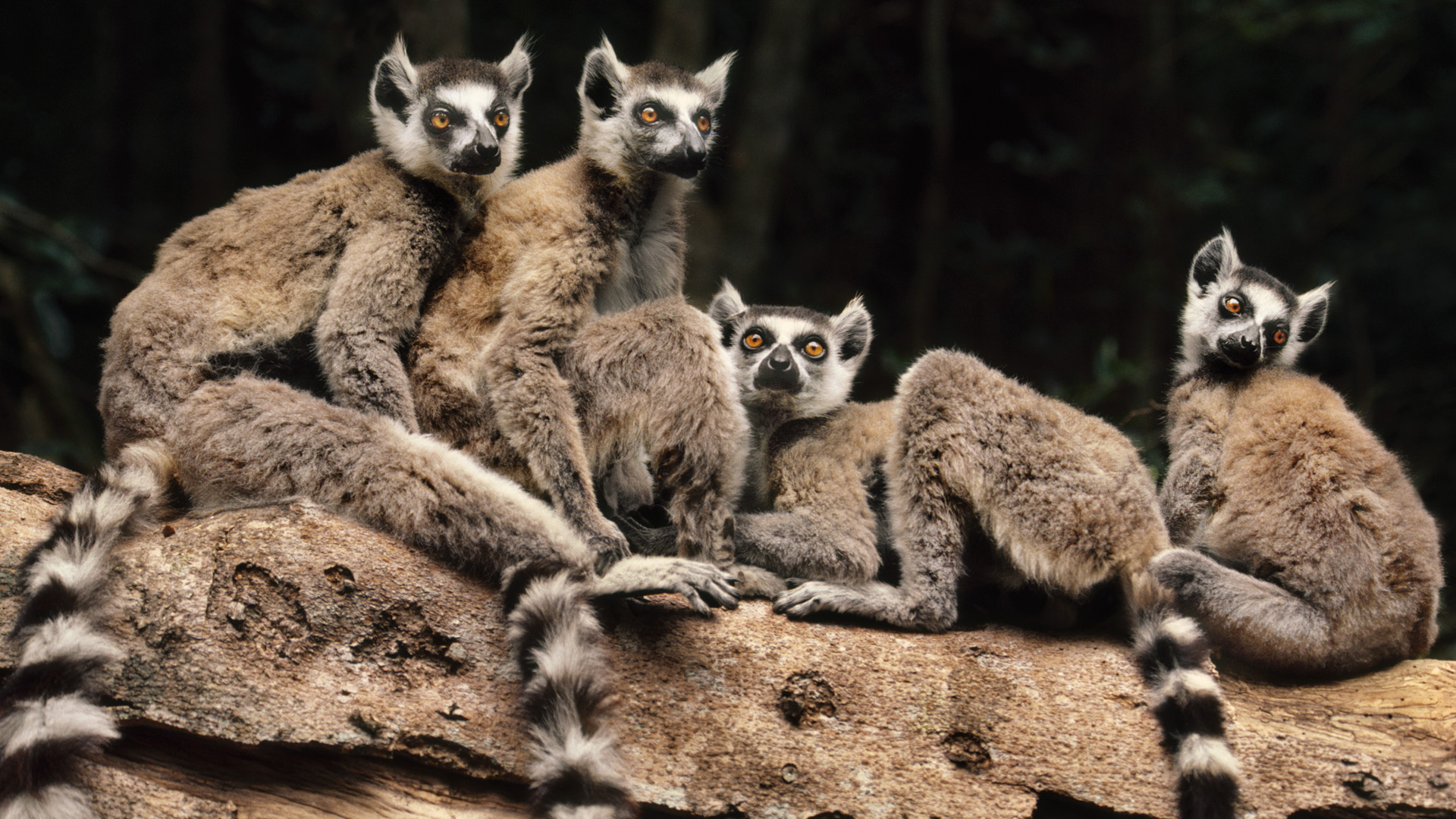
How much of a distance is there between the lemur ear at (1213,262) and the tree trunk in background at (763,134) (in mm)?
3969

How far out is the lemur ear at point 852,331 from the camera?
17.8ft

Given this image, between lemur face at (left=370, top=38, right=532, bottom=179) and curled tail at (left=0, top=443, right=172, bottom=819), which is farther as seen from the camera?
lemur face at (left=370, top=38, right=532, bottom=179)

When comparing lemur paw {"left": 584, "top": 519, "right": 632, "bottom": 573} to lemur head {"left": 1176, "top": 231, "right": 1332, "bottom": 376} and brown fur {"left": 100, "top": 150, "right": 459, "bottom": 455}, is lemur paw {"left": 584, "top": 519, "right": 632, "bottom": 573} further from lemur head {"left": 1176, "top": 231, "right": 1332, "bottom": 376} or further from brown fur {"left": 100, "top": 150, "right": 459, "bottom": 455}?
lemur head {"left": 1176, "top": 231, "right": 1332, "bottom": 376}

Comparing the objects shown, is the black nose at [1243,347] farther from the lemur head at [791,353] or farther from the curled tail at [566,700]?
the curled tail at [566,700]

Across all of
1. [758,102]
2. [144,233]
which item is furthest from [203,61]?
[758,102]

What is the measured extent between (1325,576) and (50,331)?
7396 mm

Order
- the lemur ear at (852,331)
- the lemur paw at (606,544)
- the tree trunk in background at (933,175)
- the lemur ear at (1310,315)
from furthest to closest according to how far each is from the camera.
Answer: the tree trunk in background at (933,175) → the lemur ear at (852,331) → the lemur ear at (1310,315) → the lemur paw at (606,544)

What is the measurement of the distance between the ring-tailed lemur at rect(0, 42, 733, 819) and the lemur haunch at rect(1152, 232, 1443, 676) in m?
1.97

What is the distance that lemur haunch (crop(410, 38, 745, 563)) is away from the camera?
4074 millimetres

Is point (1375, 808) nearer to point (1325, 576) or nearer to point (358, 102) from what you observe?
point (1325, 576)

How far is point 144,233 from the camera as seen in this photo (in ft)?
30.4

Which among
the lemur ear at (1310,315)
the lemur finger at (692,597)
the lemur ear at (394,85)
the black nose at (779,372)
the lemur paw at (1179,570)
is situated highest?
the lemur ear at (394,85)

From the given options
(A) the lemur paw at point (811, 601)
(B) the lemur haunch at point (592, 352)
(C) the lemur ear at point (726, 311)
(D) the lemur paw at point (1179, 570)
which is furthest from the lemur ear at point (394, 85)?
(D) the lemur paw at point (1179, 570)

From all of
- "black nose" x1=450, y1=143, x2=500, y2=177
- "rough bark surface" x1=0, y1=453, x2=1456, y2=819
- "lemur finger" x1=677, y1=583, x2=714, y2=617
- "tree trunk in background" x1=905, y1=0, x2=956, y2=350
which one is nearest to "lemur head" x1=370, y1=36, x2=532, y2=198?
"black nose" x1=450, y1=143, x2=500, y2=177
